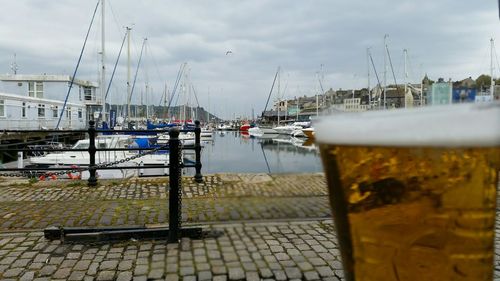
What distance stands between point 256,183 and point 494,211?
7.52 ft

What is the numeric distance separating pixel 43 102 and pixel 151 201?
32.8m

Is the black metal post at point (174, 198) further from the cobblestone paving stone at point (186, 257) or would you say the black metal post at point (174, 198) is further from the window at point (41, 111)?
the window at point (41, 111)

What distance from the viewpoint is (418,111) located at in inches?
32.7

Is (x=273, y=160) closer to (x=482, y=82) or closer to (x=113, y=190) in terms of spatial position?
(x=113, y=190)

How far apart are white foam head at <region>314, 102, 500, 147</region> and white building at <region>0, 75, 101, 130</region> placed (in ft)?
102

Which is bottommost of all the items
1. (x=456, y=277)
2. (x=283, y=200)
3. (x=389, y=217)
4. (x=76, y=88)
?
(x=283, y=200)

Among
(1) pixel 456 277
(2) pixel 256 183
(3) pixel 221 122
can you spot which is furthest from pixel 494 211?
(3) pixel 221 122

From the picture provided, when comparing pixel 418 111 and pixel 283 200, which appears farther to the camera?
pixel 283 200

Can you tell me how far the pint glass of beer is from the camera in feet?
2.63

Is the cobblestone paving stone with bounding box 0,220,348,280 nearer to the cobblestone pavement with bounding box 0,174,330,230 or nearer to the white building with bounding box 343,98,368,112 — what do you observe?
the cobblestone pavement with bounding box 0,174,330,230

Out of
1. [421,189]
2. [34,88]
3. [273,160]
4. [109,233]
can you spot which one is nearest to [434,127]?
[421,189]

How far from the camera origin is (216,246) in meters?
3.75

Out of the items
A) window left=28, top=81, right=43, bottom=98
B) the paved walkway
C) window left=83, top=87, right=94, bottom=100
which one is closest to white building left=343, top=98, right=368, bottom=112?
the paved walkway

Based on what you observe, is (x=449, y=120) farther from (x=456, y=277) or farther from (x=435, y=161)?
(x=456, y=277)
